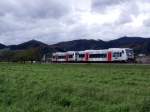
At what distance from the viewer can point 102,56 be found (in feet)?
269

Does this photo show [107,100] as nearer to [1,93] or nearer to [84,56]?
[1,93]

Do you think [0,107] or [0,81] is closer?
[0,107]

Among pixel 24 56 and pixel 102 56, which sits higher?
pixel 24 56

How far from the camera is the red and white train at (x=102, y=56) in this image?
76000 mm

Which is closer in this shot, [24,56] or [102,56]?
[102,56]

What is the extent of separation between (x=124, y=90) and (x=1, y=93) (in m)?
6.20

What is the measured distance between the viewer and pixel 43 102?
16219 millimetres

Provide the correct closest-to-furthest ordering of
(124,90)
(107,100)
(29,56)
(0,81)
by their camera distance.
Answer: (107,100) < (124,90) < (0,81) < (29,56)

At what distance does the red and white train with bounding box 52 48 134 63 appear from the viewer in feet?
249

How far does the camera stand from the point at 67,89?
1889cm

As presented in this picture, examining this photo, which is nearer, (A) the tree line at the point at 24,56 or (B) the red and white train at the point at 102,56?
(B) the red and white train at the point at 102,56

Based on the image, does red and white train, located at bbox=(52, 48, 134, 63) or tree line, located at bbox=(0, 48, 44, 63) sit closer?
red and white train, located at bbox=(52, 48, 134, 63)

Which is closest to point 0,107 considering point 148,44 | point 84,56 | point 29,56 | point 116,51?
point 116,51

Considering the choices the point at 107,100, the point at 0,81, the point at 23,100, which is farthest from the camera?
the point at 0,81
